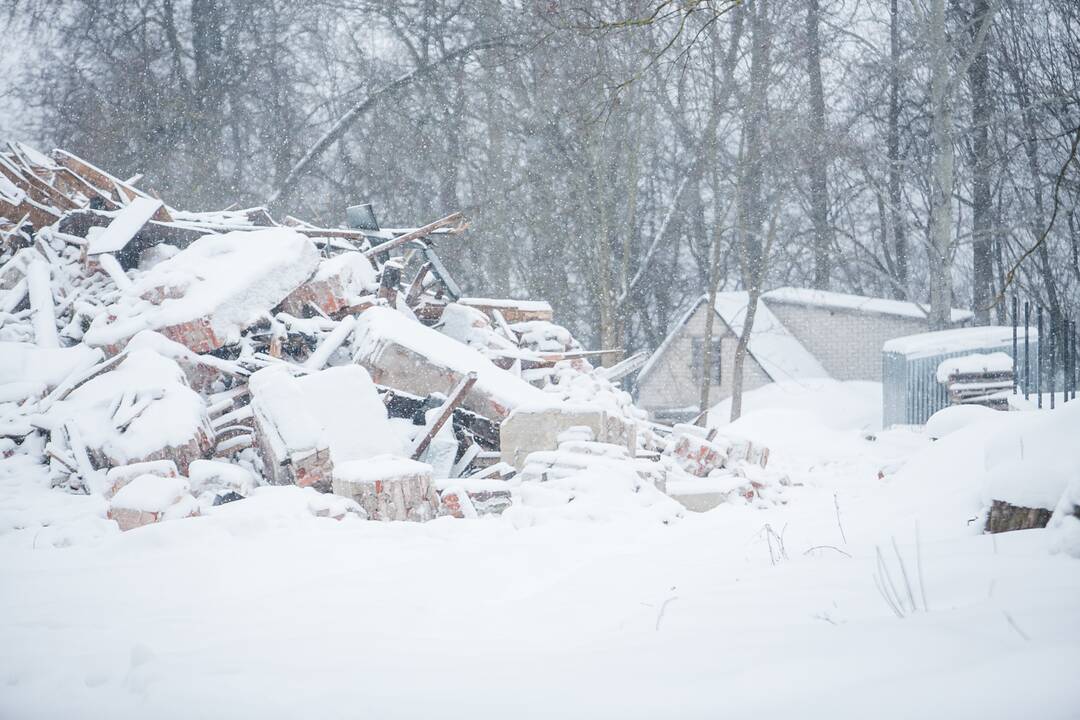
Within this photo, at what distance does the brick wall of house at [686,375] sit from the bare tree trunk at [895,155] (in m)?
5.29

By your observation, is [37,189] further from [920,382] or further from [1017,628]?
[920,382]

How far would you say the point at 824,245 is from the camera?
21.3m

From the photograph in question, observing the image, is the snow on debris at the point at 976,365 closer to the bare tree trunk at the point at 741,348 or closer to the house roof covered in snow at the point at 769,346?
the bare tree trunk at the point at 741,348

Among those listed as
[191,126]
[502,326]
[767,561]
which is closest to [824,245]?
[502,326]

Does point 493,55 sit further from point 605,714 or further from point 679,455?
point 605,714

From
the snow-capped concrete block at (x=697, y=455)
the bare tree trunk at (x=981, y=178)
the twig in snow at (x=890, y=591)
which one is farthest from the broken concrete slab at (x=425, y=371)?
the bare tree trunk at (x=981, y=178)

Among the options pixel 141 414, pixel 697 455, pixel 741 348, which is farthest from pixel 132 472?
pixel 741 348

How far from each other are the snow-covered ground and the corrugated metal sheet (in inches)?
317

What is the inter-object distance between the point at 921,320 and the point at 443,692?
20.7 metres

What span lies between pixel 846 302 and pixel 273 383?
18.9m

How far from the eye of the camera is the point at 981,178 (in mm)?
17062

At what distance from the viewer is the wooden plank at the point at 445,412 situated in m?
5.56

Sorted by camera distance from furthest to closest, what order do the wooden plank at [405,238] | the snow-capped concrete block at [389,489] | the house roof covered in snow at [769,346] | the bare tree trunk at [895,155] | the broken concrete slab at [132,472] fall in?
the house roof covered in snow at [769,346] < the bare tree trunk at [895,155] < the wooden plank at [405,238] < the broken concrete slab at [132,472] < the snow-capped concrete block at [389,489]

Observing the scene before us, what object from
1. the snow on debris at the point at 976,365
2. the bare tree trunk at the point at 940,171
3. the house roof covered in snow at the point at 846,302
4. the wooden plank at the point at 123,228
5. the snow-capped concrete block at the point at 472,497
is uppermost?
the bare tree trunk at the point at 940,171
